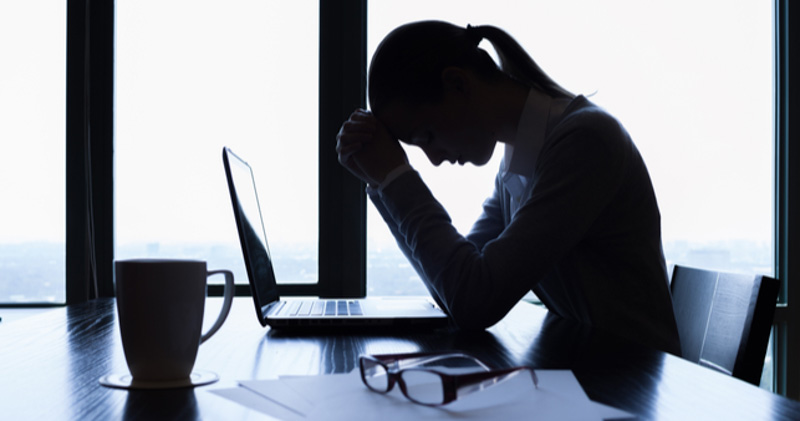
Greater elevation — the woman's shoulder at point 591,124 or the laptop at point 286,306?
the woman's shoulder at point 591,124

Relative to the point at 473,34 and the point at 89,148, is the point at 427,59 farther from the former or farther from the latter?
the point at 89,148

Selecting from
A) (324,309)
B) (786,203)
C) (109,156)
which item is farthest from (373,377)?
(786,203)

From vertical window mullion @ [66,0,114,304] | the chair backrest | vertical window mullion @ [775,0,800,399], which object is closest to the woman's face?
the chair backrest

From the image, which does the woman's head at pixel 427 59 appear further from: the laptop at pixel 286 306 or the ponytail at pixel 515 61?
the laptop at pixel 286 306

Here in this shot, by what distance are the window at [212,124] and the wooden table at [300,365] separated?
103 cm

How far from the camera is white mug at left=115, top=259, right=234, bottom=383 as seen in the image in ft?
1.73

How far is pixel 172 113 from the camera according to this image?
82.3 inches

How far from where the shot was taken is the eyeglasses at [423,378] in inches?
17.2

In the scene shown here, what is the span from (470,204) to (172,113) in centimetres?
100

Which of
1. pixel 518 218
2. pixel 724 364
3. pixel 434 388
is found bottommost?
pixel 724 364

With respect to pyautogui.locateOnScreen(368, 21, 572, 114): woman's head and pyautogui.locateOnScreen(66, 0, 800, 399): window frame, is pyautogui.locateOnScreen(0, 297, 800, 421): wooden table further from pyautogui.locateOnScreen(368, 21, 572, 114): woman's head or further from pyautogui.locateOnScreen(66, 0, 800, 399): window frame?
pyautogui.locateOnScreen(66, 0, 800, 399): window frame

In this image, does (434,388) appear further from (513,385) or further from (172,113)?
(172,113)

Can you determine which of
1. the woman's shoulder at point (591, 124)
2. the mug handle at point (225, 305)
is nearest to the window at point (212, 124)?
the woman's shoulder at point (591, 124)

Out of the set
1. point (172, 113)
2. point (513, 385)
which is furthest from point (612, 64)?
point (513, 385)
